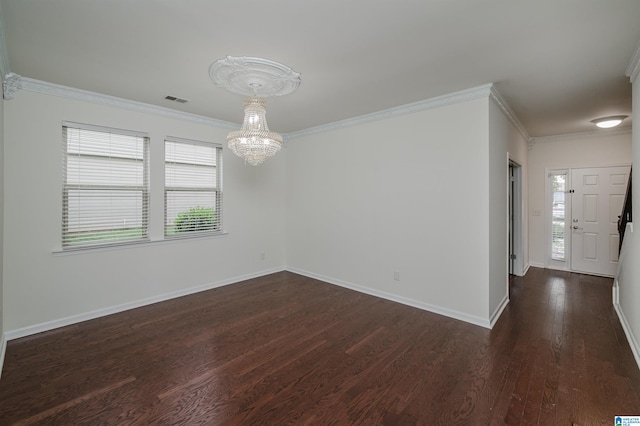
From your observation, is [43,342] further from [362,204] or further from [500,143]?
[500,143]

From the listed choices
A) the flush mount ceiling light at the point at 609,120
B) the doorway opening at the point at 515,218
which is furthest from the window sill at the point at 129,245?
the flush mount ceiling light at the point at 609,120

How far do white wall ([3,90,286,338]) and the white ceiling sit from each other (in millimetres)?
387

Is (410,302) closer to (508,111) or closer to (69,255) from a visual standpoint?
(508,111)

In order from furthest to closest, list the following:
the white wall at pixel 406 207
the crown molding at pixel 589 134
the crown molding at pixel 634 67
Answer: the crown molding at pixel 589 134 → the white wall at pixel 406 207 → the crown molding at pixel 634 67

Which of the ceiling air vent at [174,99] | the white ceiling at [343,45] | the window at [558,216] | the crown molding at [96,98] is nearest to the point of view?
the white ceiling at [343,45]

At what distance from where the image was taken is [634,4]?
1847 millimetres

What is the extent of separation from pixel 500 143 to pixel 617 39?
4.92 feet

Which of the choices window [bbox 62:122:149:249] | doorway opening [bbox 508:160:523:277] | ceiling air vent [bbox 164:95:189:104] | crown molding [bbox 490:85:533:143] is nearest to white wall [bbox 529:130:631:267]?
crown molding [bbox 490:85:533:143]

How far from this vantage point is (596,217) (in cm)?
526

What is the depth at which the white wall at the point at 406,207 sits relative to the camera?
3.35m

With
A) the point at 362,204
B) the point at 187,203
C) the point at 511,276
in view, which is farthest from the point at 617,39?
the point at 187,203

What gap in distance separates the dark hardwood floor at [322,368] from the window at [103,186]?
106cm

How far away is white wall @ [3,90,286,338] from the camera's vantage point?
118 inches

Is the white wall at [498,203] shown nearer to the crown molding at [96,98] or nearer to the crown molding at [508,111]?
the crown molding at [508,111]
